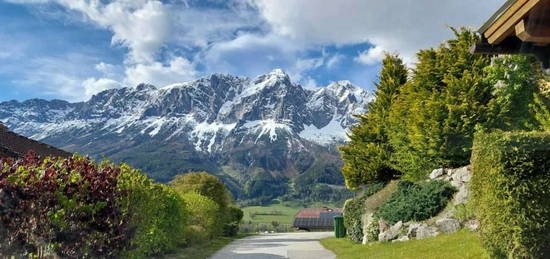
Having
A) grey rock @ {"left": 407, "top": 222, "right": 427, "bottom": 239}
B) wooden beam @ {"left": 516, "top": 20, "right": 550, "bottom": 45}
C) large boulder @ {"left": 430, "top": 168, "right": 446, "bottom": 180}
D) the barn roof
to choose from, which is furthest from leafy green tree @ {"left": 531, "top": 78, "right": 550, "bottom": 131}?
wooden beam @ {"left": 516, "top": 20, "right": 550, "bottom": 45}

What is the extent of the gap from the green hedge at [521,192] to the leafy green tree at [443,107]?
35.1 feet

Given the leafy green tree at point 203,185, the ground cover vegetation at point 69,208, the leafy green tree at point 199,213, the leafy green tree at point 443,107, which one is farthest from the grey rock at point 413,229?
the leafy green tree at point 203,185

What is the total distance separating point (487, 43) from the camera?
Result: 27.9 feet

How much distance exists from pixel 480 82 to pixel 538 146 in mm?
11720

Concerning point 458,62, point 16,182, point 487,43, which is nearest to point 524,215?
point 487,43

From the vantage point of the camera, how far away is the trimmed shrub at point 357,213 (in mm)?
25953

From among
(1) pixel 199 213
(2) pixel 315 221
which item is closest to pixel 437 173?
(1) pixel 199 213

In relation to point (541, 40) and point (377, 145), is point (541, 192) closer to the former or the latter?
point (541, 40)

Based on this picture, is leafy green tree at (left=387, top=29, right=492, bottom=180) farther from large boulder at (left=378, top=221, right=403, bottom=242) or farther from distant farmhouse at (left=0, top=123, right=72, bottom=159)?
distant farmhouse at (left=0, top=123, right=72, bottom=159)

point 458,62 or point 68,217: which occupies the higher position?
point 458,62

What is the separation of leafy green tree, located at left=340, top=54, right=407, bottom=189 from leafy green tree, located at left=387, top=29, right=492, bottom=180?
13.7 ft

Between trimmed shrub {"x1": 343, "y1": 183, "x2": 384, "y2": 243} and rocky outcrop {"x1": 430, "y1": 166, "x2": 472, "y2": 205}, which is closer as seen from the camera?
rocky outcrop {"x1": 430, "y1": 166, "x2": 472, "y2": 205}

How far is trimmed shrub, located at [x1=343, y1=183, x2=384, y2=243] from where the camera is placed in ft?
85.1

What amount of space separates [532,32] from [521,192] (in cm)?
384
